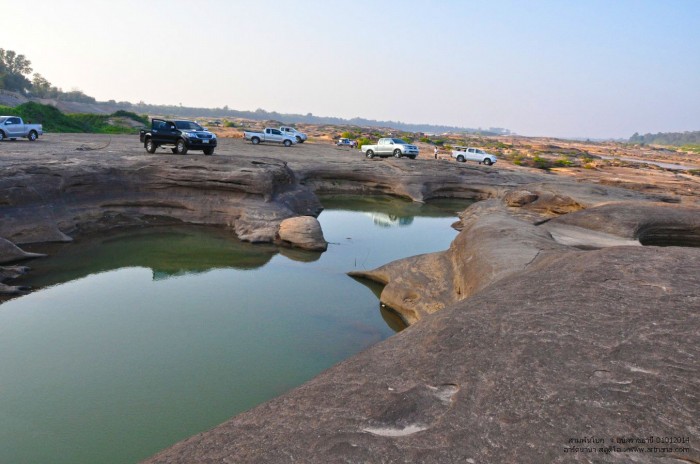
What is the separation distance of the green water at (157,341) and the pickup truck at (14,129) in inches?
709

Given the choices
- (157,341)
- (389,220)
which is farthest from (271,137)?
(157,341)

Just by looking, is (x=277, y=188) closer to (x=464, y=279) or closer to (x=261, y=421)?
(x=464, y=279)

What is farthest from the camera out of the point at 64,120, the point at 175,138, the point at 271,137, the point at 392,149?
the point at 64,120

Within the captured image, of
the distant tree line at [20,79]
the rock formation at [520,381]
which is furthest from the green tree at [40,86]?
the rock formation at [520,381]

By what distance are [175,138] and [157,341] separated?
1852cm

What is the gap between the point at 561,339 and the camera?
200 inches

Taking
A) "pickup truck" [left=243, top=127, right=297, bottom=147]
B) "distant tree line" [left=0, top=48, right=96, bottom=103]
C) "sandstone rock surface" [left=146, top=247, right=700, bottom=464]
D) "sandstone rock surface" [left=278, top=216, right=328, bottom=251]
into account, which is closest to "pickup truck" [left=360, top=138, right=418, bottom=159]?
"pickup truck" [left=243, top=127, right=297, bottom=147]

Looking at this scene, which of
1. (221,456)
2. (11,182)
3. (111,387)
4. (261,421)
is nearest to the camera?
(221,456)

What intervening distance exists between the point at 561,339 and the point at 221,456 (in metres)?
3.49

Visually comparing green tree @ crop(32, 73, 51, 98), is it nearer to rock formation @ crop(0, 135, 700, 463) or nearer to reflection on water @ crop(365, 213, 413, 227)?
reflection on water @ crop(365, 213, 413, 227)

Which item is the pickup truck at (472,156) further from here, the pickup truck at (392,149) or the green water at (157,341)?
the green water at (157,341)

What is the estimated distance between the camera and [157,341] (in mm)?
10547

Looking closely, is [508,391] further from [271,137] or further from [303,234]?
[271,137]

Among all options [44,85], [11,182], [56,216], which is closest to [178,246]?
[56,216]
